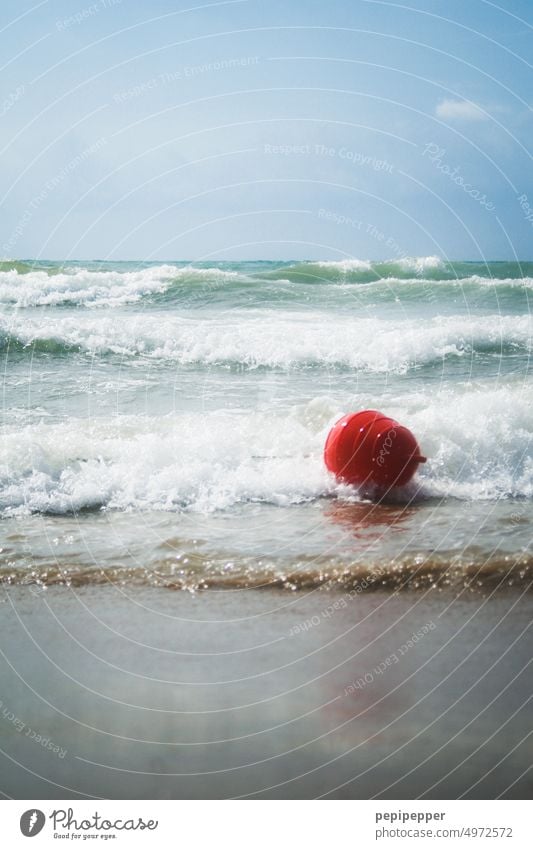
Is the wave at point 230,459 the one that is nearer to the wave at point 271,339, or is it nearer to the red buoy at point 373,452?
the red buoy at point 373,452

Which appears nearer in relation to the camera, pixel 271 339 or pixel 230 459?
pixel 230 459

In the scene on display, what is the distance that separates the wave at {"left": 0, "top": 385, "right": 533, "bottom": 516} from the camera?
7.21m

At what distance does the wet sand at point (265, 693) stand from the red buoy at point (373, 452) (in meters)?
2.07

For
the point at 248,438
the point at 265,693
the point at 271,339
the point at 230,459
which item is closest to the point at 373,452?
the point at 230,459

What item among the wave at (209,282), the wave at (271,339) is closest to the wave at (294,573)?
the wave at (271,339)

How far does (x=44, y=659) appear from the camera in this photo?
14.4 ft

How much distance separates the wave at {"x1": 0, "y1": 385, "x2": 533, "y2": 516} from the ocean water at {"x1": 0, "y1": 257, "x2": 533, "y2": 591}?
0.09 ft

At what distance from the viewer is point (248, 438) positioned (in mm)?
8688

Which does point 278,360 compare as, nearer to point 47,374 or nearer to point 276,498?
point 47,374

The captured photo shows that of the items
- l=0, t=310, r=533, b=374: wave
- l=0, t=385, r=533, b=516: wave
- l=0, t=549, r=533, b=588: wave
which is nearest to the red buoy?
l=0, t=385, r=533, b=516: wave

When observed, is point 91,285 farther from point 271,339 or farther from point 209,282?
point 271,339

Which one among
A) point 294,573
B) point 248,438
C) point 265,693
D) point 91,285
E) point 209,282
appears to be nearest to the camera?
point 265,693

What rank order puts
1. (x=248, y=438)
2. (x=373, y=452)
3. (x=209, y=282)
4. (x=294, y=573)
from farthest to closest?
1. (x=209, y=282)
2. (x=248, y=438)
3. (x=373, y=452)
4. (x=294, y=573)

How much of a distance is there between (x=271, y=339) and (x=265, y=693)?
33.1 ft
